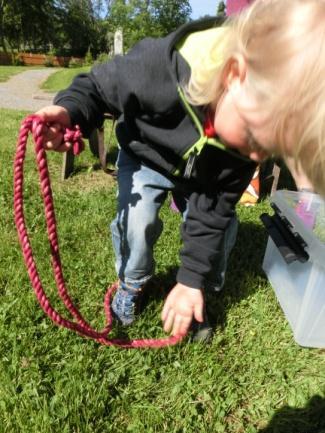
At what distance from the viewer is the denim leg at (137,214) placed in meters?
1.66

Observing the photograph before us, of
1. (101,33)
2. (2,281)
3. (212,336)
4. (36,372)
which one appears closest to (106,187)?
(2,281)

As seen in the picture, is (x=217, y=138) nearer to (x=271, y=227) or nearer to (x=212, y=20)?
(x=212, y=20)

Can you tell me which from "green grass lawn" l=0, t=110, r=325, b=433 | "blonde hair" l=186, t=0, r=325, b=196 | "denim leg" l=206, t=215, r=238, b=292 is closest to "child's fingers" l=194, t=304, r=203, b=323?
"green grass lawn" l=0, t=110, r=325, b=433

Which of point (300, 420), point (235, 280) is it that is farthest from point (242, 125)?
point (235, 280)

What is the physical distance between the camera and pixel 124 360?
164cm

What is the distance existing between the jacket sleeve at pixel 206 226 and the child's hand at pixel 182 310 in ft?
0.12

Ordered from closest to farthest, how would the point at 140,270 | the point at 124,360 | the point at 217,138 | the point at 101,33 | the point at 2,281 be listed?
the point at 217,138 < the point at 124,360 < the point at 140,270 < the point at 2,281 < the point at 101,33

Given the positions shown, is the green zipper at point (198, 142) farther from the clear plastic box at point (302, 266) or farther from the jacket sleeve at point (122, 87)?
the clear plastic box at point (302, 266)

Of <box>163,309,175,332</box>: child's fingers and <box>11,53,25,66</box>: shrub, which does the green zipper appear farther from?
<box>11,53,25,66</box>: shrub

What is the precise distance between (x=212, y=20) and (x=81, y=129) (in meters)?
0.53

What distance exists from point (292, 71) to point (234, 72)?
21cm

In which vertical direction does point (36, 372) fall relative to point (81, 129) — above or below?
Answer: below

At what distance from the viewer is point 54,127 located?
4.04ft

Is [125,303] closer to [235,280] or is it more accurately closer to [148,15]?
[235,280]
